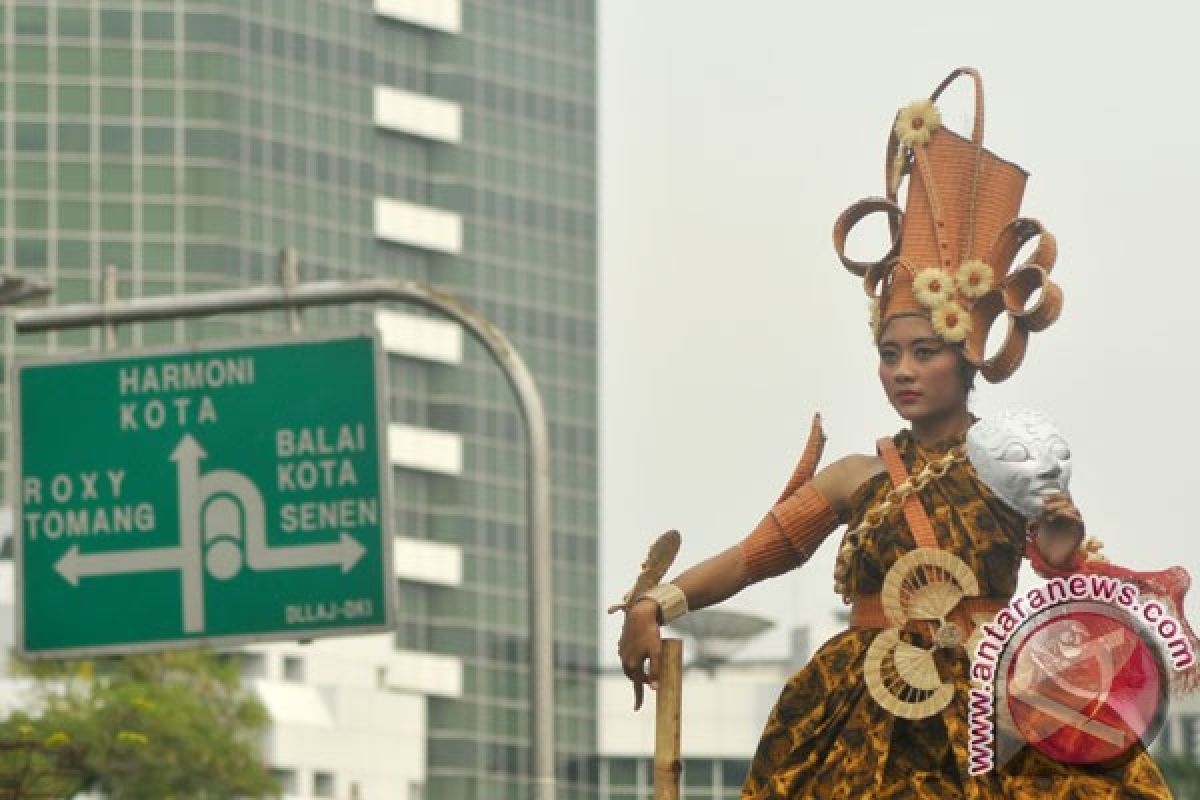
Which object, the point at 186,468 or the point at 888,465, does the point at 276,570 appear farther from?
the point at 888,465

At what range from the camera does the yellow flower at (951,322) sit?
12266 millimetres

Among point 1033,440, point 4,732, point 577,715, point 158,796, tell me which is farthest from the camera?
point 577,715

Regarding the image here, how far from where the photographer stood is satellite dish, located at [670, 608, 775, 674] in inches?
3327

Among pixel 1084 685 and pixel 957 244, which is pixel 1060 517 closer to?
pixel 1084 685

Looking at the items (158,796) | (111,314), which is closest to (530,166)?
(158,796)

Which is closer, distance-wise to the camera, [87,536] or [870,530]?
[870,530]

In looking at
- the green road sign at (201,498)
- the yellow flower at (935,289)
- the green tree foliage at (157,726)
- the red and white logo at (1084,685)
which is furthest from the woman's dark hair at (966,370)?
the green tree foliage at (157,726)

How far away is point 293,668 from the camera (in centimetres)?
8869

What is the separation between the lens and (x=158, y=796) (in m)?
56.4

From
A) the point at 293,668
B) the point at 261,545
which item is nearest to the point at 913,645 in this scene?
the point at 261,545

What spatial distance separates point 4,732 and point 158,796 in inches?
348

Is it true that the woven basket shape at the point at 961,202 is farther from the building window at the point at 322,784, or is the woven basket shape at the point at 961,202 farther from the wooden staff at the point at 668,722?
the building window at the point at 322,784

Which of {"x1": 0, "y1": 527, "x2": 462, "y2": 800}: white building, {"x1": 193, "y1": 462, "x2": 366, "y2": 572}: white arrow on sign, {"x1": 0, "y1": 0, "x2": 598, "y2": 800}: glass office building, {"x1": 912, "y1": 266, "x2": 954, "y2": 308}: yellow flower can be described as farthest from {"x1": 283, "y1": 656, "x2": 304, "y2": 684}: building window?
{"x1": 912, "y1": 266, "x2": 954, "y2": 308}: yellow flower

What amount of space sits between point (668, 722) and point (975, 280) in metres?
1.98
